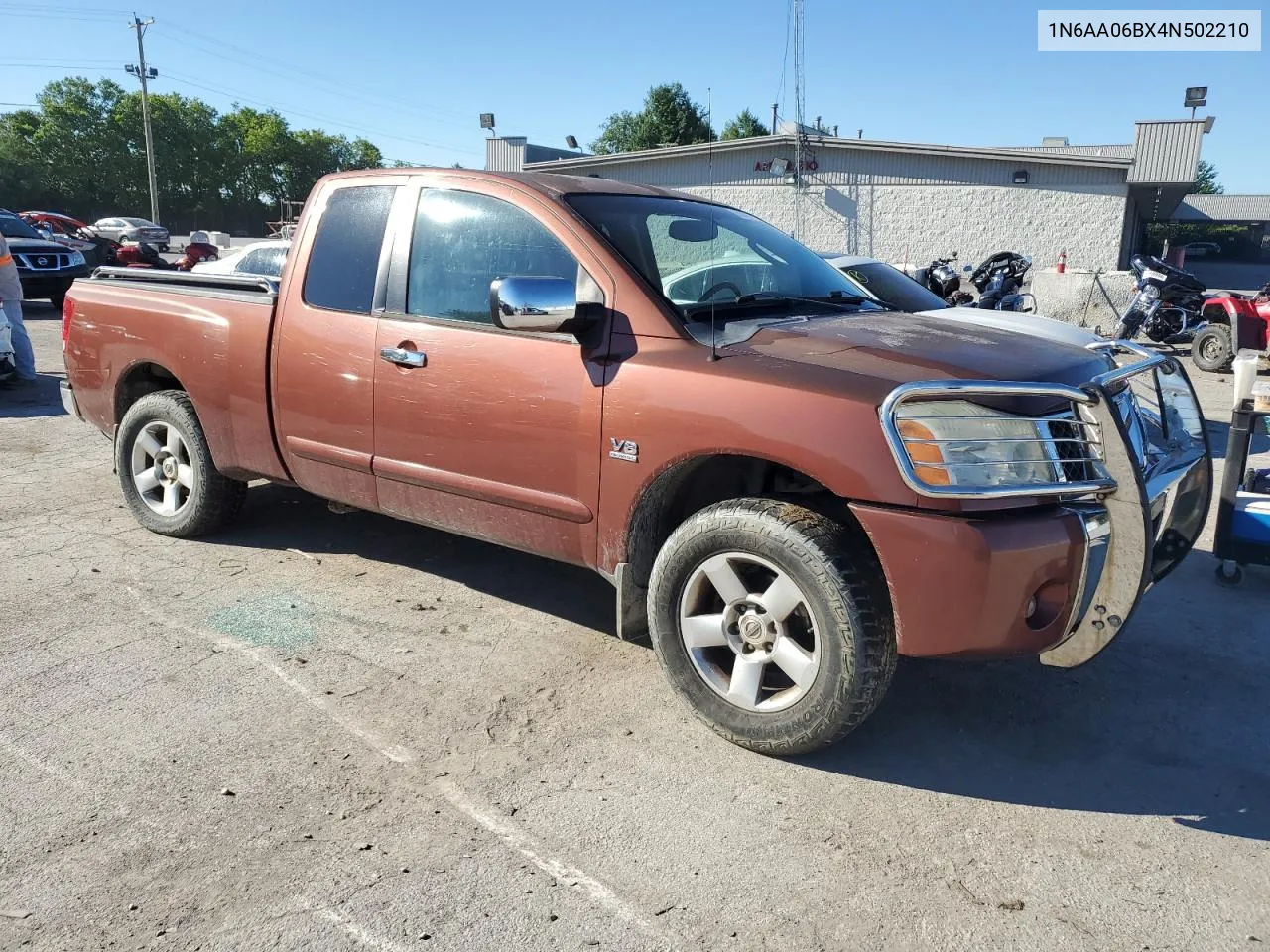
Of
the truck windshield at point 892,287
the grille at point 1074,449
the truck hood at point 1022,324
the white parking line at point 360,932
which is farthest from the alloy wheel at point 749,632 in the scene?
the truck windshield at point 892,287

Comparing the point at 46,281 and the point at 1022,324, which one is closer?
the point at 1022,324

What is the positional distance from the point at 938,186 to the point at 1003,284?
1289 cm

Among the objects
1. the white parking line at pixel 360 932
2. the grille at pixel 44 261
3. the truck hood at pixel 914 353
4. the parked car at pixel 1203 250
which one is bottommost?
the white parking line at pixel 360 932

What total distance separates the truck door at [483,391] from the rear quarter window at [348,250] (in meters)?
0.17

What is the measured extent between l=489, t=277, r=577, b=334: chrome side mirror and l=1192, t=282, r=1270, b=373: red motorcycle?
38.5 feet

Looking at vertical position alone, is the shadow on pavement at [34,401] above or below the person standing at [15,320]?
below

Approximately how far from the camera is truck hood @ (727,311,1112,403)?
2.83 m

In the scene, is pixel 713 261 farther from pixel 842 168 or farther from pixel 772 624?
pixel 842 168

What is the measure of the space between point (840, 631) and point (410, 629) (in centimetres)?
198

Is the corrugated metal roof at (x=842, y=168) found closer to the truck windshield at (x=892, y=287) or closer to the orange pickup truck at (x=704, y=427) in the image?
the truck windshield at (x=892, y=287)

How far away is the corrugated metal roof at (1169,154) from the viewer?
79.3ft

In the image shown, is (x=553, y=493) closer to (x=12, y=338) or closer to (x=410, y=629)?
(x=410, y=629)

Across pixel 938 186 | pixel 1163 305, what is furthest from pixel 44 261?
pixel 938 186

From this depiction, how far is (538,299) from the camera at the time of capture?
10.6ft
